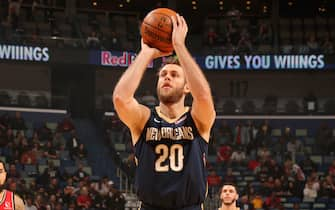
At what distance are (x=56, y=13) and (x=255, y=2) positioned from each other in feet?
26.0

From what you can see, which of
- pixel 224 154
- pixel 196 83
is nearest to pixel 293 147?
pixel 224 154

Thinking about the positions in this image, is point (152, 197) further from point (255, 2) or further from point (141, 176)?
point (255, 2)

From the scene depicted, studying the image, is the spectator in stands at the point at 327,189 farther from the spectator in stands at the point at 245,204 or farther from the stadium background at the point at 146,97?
the spectator in stands at the point at 245,204

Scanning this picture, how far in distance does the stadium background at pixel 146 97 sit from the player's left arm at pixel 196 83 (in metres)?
14.6

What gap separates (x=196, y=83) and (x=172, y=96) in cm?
24

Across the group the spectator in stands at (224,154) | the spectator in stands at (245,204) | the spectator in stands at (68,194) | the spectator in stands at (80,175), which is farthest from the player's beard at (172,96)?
the spectator in stands at (224,154)

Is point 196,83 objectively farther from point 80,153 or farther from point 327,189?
point 80,153

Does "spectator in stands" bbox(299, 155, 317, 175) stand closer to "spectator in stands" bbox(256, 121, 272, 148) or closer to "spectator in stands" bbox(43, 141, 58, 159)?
"spectator in stands" bbox(256, 121, 272, 148)

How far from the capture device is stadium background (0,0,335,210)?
73.6 feet

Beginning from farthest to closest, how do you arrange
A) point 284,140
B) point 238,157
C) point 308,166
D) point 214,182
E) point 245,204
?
point 284,140, point 238,157, point 308,166, point 214,182, point 245,204

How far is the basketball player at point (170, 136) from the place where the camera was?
5.09 meters

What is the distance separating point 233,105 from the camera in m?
27.4

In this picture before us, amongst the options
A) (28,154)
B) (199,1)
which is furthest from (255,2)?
(28,154)

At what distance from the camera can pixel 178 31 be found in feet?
16.7
